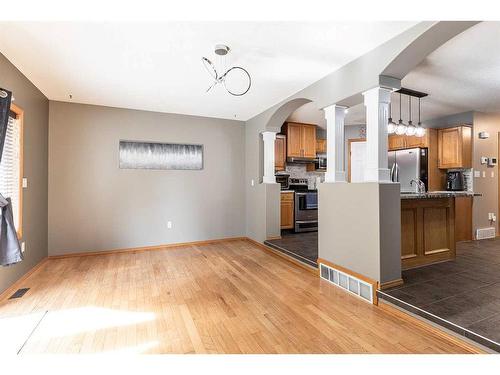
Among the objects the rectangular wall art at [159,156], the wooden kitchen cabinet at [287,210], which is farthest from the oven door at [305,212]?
the rectangular wall art at [159,156]

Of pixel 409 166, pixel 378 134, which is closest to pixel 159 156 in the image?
pixel 378 134

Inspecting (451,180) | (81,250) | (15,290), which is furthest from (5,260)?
(451,180)

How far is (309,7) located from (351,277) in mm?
2578

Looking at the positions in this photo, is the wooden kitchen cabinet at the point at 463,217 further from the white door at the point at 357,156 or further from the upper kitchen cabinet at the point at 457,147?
the white door at the point at 357,156

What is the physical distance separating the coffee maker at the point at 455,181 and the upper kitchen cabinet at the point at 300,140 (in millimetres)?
2644

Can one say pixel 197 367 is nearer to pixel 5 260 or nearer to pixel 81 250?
pixel 5 260

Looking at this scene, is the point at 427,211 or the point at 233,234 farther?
the point at 233,234

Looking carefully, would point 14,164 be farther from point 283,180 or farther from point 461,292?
point 461,292

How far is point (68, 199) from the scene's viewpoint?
4.02 meters

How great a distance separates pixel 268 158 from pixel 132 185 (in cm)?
246

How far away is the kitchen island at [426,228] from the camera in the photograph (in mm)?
2871

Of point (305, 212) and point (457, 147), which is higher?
point (457, 147)

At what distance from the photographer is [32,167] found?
11.0 feet

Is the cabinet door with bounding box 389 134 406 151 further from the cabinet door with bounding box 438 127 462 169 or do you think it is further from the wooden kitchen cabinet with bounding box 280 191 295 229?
the wooden kitchen cabinet with bounding box 280 191 295 229
